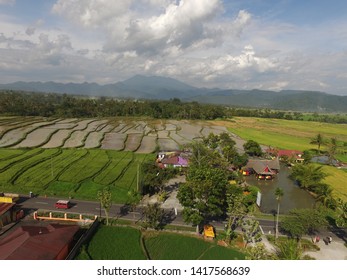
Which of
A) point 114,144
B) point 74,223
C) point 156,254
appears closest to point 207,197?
point 156,254

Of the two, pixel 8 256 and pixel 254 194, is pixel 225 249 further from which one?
pixel 8 256

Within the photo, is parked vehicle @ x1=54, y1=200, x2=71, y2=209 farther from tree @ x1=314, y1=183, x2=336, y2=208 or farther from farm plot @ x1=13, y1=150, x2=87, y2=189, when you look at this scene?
tree @ x1=314, y1=183, x2=336, y2=208

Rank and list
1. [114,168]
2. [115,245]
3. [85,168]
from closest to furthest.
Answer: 1. [115,245]
2. [85,168]
3. [114,168]

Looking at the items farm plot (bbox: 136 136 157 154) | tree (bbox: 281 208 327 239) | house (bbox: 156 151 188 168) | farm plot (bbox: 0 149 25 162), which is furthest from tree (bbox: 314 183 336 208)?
farm plot (bbox: 0 149 25 162)

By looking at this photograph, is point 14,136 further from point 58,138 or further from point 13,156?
point 13,156

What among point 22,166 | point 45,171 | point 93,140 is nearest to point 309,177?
point 45,171

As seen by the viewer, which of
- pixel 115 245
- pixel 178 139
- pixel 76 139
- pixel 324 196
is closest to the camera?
pixel 115 245

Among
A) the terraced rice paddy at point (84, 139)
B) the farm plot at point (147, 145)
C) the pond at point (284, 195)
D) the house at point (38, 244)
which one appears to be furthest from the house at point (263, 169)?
the house at point (38, 244)
